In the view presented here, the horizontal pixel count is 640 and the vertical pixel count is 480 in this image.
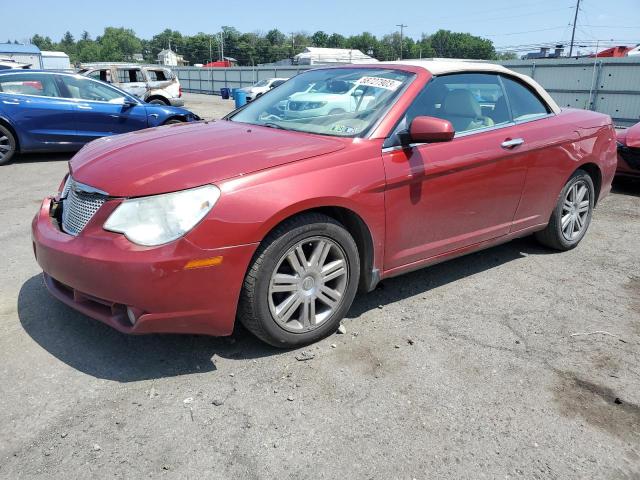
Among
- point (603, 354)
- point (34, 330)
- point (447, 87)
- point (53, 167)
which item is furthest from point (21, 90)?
point (603, 354)

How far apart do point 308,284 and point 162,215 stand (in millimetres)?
904

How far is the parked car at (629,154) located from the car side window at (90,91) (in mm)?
8092

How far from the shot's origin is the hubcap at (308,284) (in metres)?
2.94

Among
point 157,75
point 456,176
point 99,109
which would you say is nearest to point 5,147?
point 99,109

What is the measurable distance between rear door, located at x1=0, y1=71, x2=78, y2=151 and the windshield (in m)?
5.94

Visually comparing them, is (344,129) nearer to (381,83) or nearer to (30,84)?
(381,83)

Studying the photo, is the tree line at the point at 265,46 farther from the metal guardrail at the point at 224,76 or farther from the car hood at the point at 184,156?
the car hood at the point at 184,156

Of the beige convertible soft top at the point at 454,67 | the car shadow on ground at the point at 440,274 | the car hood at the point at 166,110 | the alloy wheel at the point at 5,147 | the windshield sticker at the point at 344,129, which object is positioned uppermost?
the beige convertible soft top at the point at 454,67

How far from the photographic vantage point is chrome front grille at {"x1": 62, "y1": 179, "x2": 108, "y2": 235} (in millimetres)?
2805

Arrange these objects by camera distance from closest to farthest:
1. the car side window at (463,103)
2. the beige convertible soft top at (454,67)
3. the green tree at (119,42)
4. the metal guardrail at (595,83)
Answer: the car side window at (463,103), the beige convertible soft top at (454,67), the metal guardrail at (595,83), the green tree at (119,42)

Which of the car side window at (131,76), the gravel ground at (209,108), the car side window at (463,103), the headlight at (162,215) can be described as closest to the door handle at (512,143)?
the car side window at (463,103)

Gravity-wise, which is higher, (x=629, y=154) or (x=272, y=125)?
(x=272, y=125)

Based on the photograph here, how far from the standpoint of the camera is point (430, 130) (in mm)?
3188

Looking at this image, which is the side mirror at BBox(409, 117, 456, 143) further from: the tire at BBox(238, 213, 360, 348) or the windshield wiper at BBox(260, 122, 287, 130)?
the windshield wiper at BBox(260, 122, 287, 130)
